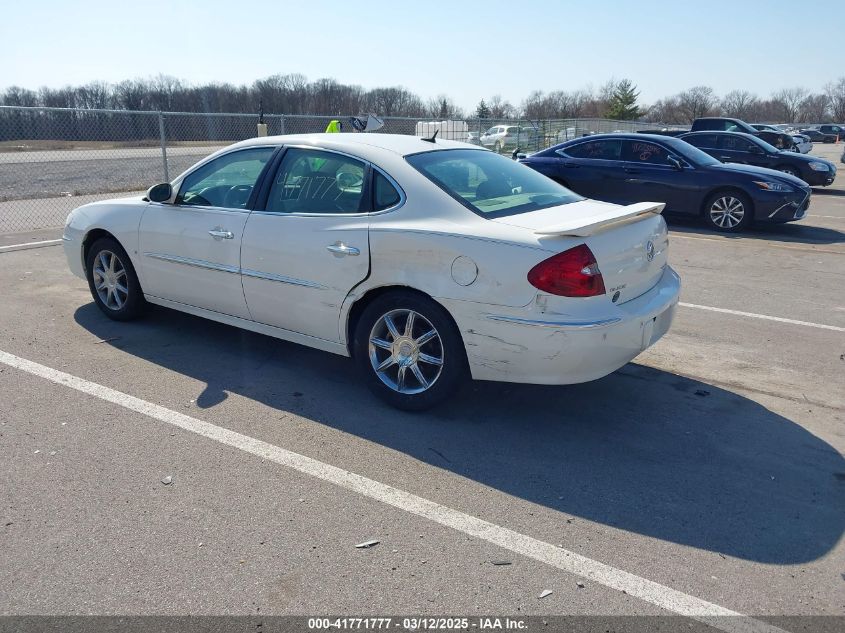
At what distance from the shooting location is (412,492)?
139 inches

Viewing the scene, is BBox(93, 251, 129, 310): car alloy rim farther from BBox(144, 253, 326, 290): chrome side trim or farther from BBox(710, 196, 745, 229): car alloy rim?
BBox(710, 196, 745, 229): car alloy rim

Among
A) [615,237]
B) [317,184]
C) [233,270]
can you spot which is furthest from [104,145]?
[615,237]

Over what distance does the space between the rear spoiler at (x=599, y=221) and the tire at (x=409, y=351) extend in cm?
78

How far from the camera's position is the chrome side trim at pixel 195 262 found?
501cm

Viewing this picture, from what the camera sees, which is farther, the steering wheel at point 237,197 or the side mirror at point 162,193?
the side mirror at point 162,193

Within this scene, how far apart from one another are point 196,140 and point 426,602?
23175 mm

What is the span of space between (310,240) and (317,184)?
417mm

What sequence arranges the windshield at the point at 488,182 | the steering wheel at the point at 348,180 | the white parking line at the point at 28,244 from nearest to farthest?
the windshield at the point at 488,182
the steering wheel at the point at 348,180
the white parking line at the point at 28,244

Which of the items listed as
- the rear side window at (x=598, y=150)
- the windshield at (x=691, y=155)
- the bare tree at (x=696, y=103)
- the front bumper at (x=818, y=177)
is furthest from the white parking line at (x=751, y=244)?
the bare tree at (x=696, y=103)

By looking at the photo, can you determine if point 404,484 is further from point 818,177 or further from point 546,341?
point 818,177

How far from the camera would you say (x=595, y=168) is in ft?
41.1

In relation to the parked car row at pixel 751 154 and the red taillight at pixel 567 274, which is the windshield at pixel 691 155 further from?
the red taillight at pixel 567 274

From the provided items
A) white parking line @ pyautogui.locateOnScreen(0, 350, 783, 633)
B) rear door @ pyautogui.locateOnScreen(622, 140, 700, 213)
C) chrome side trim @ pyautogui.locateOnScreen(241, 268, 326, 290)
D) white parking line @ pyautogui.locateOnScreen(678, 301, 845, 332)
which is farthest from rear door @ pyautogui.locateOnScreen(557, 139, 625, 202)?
white parking line @ pyautogui.locateOnScreen(0, 350, 783, 633)

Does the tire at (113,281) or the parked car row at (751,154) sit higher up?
the parked car row at (751,154)
